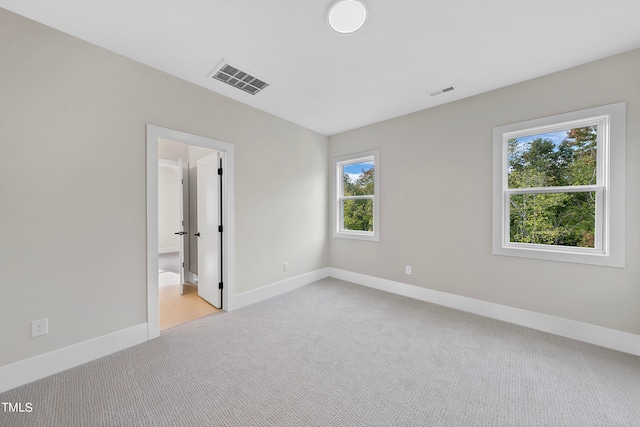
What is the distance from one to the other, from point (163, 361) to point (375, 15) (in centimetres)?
332

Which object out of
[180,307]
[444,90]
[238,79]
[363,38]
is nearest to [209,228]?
[180,307]

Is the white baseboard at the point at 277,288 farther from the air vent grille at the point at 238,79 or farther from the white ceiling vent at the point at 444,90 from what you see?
the white ceiling vent at the point at 444,90

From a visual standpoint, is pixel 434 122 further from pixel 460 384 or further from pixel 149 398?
pixel 149 398

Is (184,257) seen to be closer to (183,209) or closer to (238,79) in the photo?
(183,209)

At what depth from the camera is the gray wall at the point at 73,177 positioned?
1787 millimetres

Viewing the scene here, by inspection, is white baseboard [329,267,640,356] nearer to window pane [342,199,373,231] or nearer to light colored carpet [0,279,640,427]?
light colored carpet [0,279,640,427]

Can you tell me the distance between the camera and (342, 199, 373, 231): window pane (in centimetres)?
423

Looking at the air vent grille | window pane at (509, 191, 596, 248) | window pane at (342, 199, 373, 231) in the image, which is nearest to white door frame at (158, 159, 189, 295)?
the air vent grille

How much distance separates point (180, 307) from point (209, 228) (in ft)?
3.72

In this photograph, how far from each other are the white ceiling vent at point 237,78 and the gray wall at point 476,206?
79.2 inches

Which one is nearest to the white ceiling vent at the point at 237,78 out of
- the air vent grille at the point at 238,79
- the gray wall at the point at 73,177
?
the air vent grille at the point at 238,79

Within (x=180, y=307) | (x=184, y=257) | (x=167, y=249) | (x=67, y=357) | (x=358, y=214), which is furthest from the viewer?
(x=167, y=249)

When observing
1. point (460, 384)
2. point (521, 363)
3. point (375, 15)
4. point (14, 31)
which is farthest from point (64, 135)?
point (521, 363)

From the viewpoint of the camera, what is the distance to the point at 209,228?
342 centimetres
